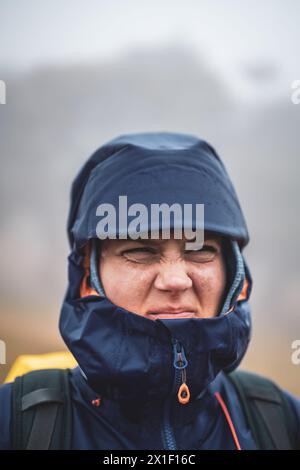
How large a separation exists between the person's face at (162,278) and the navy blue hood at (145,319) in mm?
51

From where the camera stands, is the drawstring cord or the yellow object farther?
the yellow object

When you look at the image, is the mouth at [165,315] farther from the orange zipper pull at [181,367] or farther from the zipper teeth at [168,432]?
the zipper teeth at [168,432]

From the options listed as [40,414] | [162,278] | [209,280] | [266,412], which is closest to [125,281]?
[162,278]

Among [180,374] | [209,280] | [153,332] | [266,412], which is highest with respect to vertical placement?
[209,280]

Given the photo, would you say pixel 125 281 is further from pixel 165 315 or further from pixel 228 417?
pixel 228 417

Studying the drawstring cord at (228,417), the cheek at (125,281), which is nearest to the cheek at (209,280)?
the cheek at (125,281)

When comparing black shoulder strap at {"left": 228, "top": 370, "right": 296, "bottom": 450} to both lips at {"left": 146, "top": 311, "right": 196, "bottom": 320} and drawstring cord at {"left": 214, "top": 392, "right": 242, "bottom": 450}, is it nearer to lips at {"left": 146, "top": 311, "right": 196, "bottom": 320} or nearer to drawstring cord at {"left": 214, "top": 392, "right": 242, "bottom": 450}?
drawstring cord at {"left": 214, "top": 392, "right": 242, "bottom": 450}

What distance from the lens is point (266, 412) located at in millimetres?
1436

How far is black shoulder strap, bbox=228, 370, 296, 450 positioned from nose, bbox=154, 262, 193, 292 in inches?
18.1

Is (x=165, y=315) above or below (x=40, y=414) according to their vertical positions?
above

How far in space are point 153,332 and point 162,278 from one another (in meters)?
0.15

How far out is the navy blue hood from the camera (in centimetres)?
125

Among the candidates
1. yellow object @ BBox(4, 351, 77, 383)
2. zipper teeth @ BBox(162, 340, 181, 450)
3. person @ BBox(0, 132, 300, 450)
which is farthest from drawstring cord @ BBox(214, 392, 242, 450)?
yellow object @ BBox(4, 351, 77, 383)

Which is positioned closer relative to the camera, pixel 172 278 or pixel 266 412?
pixel 172 278
